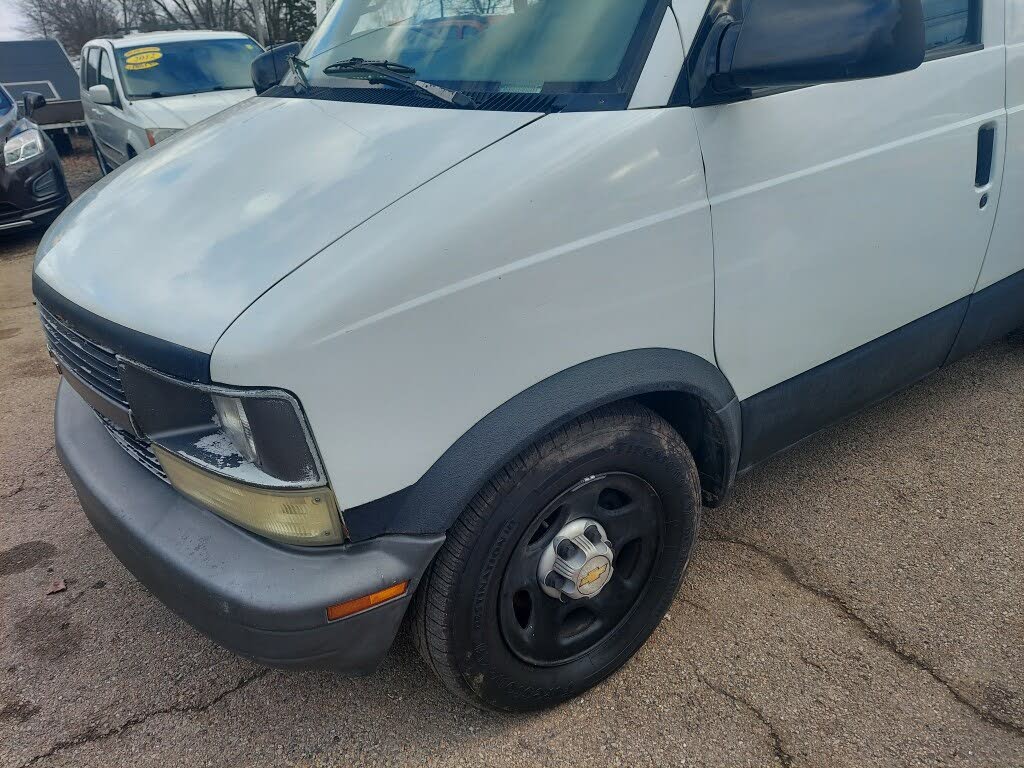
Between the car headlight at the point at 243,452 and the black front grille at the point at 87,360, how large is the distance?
0.09 meters

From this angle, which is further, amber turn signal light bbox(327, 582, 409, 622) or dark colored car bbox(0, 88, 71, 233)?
dark colored car bbox(0, 88, 71, 233)

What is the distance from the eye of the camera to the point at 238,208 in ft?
5.78

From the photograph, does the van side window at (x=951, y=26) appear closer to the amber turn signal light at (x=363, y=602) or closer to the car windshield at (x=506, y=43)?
the car windshield at (x=506, y=43)

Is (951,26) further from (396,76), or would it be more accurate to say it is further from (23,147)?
(23,147)

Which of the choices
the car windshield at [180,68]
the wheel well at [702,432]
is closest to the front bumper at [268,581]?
A: the wheel well at [702,432]

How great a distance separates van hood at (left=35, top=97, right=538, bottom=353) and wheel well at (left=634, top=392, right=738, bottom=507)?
0.81 meters

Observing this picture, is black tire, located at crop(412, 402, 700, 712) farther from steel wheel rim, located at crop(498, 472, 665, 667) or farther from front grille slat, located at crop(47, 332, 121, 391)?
front grille slat, located at crop(47, 332, 121, 391)

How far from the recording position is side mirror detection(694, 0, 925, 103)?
1.67 metres

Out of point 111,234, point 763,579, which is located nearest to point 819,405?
point 763,579

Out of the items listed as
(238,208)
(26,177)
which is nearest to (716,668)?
(238,208)

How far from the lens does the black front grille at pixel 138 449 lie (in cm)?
183

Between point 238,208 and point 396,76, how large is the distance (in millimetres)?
627

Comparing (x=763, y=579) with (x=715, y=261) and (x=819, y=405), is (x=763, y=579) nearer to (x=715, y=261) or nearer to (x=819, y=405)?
(x=819, y=405)

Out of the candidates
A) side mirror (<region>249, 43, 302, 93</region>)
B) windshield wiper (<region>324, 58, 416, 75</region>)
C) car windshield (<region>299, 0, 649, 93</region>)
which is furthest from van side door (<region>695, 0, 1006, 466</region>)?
side mirror (<region>249, 43, 302, 93</region>)
